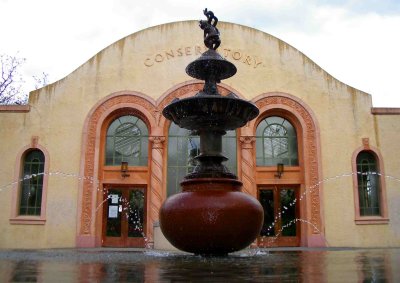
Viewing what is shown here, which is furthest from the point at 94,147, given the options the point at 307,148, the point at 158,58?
the point at 307,148

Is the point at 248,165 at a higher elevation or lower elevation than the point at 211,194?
higher

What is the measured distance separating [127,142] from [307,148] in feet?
23.6

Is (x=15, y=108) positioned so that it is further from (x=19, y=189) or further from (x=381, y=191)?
(x=381, y=191)

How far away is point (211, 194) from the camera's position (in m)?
6.61

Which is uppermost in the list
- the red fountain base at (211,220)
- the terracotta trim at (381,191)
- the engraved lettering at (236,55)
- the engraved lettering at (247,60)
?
the engraved lettering at (236,55)

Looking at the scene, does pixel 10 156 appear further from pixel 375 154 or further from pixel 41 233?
pixel 375 154

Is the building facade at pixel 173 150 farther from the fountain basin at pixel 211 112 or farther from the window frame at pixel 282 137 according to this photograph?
the fountain basin at pixel 211 112

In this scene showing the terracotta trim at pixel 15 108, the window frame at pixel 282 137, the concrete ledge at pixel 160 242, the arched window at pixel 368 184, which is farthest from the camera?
the window frame at pixel 282 137

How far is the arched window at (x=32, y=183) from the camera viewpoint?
54.2 ft

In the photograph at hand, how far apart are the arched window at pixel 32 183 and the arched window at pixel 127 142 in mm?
2614

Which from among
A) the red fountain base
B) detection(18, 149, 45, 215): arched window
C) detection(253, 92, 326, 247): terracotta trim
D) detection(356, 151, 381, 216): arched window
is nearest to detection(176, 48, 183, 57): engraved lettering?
detection(253, 92, 326, 247): terracotta trim

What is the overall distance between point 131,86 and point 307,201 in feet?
27.2

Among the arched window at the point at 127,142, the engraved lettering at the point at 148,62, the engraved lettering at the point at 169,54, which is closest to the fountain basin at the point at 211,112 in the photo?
the arched window at the point at 127,142

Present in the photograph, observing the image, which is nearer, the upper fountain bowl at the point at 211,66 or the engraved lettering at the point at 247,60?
the upper fountain bowl at the point at 211,66
